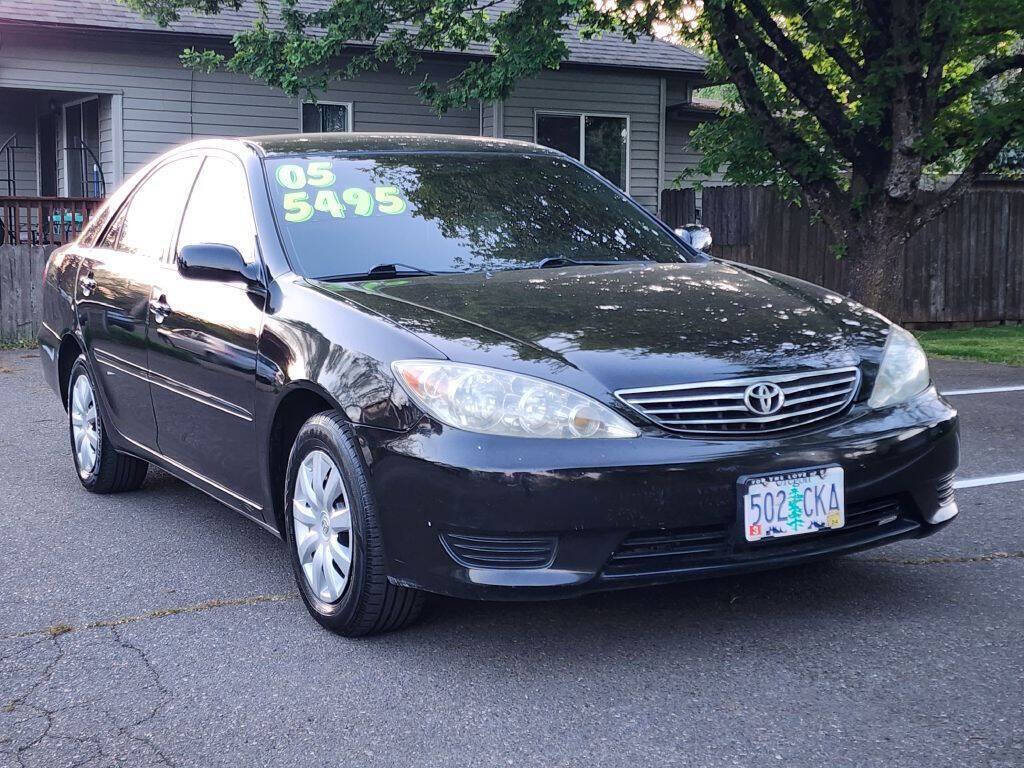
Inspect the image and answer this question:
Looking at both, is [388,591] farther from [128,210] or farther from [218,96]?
[218,96]

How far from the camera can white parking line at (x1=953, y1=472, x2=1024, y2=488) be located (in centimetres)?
599

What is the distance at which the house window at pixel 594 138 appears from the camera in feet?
61.8

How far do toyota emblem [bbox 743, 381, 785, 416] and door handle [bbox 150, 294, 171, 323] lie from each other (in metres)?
2.52

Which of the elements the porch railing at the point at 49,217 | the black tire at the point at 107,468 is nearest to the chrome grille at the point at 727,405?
the black tire at the point at 107,468

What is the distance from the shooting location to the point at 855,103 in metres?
11.0

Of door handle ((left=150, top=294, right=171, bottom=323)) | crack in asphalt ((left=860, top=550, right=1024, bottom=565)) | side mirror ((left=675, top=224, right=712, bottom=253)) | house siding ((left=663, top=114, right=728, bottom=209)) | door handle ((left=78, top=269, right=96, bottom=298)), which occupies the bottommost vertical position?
crack in asphalt ((left=860, top=550, right=1024, bottom=565))

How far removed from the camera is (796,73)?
36.5 ft

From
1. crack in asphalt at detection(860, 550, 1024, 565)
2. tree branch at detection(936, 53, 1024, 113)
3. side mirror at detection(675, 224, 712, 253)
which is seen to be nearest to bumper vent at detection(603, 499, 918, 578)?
crack in asphalt at detection(860, 550, 1024, 565)

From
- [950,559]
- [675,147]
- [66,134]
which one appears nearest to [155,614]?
[950,559]

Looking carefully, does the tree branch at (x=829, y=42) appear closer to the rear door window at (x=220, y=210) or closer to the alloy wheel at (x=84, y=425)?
the rear door window at (x=220, y=210)

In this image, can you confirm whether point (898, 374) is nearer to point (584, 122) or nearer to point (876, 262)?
point (876, 262)

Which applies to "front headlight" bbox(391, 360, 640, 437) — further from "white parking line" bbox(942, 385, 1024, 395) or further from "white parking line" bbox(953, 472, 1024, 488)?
"white parking line" bbox(942, 385, 1024, 395)

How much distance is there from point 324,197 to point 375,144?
1.90 feet

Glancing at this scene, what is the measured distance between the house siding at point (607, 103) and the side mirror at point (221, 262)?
14025mm
